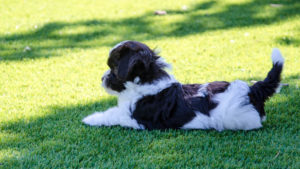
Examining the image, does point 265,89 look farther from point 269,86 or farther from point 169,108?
point 169,108

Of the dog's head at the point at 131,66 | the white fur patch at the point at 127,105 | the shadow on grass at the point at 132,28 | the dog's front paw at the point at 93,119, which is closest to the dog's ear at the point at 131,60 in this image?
the dog's head at the point at 131,66

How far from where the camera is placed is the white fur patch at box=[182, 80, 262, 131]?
405cm

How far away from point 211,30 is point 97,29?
2.83m

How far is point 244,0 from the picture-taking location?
11.2 meters

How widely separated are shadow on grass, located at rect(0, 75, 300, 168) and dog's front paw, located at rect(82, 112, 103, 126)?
0.28 feet

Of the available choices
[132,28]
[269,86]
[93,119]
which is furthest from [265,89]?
[132,28]

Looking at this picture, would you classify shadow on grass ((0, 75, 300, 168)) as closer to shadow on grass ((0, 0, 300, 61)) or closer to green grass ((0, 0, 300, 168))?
green grass ((0, 0, 300, 168))

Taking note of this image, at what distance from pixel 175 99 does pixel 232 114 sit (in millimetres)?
672

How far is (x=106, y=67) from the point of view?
6.57 m

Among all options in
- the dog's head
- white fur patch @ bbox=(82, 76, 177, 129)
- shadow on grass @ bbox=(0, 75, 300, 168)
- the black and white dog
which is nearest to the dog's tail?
the black and white dog

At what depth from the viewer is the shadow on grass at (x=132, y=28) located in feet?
25.0

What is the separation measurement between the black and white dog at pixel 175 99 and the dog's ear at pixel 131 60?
0.04 ft

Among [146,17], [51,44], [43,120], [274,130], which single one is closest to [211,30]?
[146,17]

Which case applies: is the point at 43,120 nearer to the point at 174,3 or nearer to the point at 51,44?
the point at 51,44
